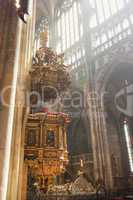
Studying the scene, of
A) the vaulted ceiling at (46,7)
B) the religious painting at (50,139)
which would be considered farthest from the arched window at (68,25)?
the religious painting at (50,139)

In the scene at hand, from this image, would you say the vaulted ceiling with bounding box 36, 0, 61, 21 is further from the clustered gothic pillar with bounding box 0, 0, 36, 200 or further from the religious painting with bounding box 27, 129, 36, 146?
the clustered gothic pillar with bounding box 0, 0, 36, 200

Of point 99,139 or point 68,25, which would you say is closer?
point 99,139

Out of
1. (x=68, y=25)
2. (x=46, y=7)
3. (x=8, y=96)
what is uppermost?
(x=46, y=7)

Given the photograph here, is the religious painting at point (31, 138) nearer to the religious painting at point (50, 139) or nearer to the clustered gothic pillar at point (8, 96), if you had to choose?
the religious painting at point (50, 139)

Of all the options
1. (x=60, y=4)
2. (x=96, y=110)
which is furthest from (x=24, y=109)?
(x=60, y=4)

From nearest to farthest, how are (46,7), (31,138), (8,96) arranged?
(8,96) < (31,138) < (46,7)

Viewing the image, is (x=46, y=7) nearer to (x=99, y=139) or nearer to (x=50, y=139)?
(x=99, y=139)

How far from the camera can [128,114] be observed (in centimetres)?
1592

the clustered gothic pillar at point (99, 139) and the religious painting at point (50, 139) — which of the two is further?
the clustered gothic pillar at point (99, 139)

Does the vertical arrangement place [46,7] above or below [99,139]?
above

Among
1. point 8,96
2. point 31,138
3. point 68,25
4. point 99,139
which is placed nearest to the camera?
point 8,96

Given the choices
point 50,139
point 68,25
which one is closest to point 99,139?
point 50,139

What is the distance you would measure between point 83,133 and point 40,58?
33.1 feet

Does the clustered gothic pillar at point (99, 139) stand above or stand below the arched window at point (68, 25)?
below
